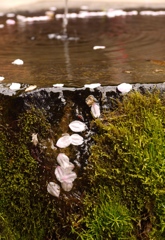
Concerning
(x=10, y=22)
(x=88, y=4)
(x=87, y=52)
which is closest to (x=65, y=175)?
(x=87, y=52)

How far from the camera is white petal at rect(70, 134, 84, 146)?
157cm

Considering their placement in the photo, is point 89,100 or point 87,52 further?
point 87,52

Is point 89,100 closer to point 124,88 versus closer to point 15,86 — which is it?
point 124,88

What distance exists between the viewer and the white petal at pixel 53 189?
5.18 feet

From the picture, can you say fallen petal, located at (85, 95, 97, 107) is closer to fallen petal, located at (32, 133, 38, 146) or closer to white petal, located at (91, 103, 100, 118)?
white petal, located at (91, 103, 100, 118)

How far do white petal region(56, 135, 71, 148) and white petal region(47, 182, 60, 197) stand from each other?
14 centimetres

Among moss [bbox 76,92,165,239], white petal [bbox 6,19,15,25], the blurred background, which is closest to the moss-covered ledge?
moss [bbox 76,92,165,239]

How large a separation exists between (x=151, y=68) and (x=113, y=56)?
1.05ft

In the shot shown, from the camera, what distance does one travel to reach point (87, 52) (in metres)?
2.17

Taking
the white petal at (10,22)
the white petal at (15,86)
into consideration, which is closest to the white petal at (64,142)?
the white petal at (15,86)

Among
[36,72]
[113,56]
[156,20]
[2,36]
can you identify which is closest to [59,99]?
[36,72]

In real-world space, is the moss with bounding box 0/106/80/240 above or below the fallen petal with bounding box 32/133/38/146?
below

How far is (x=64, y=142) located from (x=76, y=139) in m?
0.04

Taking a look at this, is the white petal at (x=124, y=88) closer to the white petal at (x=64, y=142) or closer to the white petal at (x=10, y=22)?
the white petal at (x=64, y=142)
